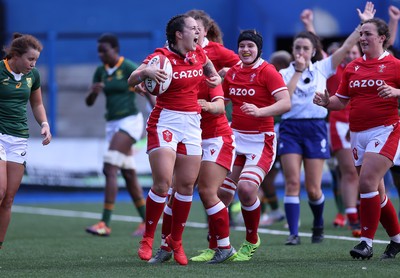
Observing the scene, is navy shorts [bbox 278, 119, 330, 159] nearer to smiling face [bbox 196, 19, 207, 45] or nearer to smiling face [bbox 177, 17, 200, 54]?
smiling face [bbox 196, 19, 207, 45]

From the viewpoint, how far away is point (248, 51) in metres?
8.62

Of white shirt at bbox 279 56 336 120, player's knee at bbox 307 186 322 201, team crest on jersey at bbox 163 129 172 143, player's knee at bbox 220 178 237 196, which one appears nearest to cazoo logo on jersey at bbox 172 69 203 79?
team crest on jersey at bbox 163 129 172 143

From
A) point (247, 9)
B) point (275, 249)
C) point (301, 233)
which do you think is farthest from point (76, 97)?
point (275, 249)

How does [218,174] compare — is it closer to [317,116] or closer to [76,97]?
[317,116]

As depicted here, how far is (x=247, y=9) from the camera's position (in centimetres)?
2358

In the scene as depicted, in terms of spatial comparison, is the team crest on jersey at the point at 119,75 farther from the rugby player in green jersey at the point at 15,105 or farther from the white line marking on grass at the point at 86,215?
the rugby player in green jersey at the point at 15,105

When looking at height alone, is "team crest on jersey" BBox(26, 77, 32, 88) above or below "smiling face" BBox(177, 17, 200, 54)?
below

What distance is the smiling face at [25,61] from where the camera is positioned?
329 inches

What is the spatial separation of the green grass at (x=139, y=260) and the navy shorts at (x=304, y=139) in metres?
0.96

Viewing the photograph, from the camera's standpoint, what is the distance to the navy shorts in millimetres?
10062

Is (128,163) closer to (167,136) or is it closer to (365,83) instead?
(167,136)

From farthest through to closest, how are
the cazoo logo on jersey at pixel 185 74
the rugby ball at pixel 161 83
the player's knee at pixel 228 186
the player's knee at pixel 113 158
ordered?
the player's knee at pixel 113 158
the player's knee at pixel 228 186
the cazoo logo on jersey at pixel 185 74
the rugby ball at pixel 161 83

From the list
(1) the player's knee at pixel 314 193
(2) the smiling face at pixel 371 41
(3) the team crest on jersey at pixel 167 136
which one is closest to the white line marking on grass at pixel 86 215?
(1) the player's knee at pixel 314 193

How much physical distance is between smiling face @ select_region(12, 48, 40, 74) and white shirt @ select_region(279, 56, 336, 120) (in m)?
2.96
